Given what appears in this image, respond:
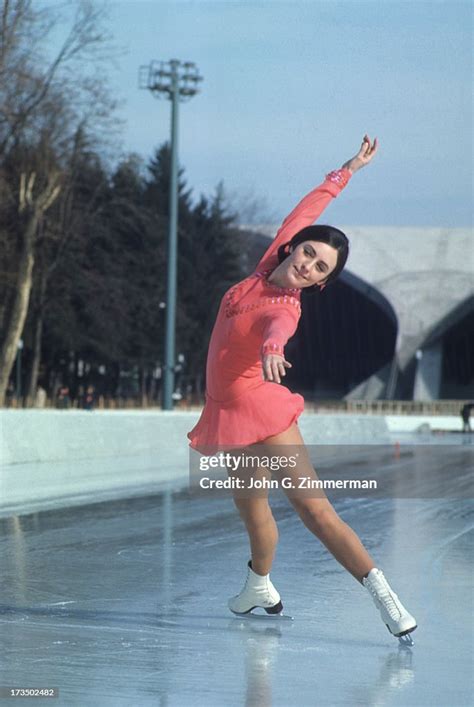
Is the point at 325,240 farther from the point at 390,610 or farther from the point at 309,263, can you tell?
the point at 390,610

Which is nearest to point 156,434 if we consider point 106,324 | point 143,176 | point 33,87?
point 33,87

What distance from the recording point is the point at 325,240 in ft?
18.9

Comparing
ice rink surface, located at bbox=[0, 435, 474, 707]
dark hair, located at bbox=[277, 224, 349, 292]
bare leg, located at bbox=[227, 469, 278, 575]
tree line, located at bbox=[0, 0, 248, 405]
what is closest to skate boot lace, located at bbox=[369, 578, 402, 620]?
ice rink surface, located at bbox=[0, 435, 474, 707]

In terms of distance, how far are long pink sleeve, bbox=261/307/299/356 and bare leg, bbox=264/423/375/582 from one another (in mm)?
534

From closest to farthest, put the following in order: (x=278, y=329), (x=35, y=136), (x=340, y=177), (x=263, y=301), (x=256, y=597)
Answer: (x=278, y=329) → (x=263, y=301) → (x=340, y=177) → (x=256, y=597) → (x=35, y=136)

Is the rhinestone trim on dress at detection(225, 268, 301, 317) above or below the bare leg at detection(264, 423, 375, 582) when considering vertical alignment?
above

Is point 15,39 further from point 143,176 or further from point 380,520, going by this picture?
point 143,176

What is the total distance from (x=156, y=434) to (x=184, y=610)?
14.7 metres

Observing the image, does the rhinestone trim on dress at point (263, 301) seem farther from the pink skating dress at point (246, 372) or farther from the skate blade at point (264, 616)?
the skate blade at point (264, 616)

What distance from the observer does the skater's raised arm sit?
6023mm

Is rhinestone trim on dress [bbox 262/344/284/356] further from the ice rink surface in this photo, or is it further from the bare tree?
the bare tree

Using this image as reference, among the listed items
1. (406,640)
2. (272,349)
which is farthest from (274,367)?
(406,640)

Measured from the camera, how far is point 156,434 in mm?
21234

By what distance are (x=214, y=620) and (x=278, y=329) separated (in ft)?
5.12
